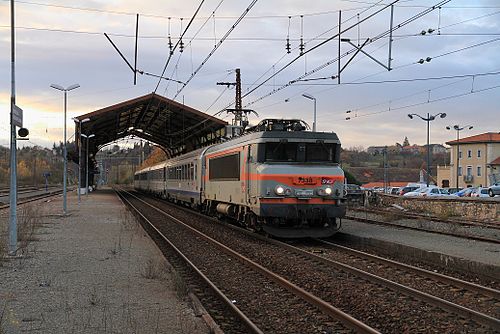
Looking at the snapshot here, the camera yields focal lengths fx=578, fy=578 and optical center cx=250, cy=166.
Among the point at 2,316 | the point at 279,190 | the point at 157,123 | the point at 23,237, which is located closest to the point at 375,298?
the point at 2,316

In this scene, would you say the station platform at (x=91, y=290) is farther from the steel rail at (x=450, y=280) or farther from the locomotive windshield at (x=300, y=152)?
the steel rail at (x=450, y=280)

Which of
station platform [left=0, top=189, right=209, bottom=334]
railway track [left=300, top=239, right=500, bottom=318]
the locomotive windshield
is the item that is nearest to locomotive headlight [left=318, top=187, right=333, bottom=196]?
the locomotive windshield

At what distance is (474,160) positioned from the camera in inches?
3334

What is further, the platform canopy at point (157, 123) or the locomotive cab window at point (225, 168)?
the platform canopy at point (157, 123)

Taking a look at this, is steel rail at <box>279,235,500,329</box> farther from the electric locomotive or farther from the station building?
the station building

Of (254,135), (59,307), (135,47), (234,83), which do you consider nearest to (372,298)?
(59,307)

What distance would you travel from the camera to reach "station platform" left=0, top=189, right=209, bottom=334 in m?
7.13

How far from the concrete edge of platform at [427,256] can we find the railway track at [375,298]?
1776mm

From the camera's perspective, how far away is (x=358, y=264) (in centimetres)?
1283

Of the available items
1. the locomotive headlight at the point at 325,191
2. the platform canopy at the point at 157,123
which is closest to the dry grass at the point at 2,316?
the locomotive headlight at the point at 325,191

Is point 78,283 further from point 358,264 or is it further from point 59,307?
point 358,264

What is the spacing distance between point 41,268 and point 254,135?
744 centimetres

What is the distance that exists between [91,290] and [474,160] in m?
83.3

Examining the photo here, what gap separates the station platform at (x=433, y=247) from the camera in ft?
38.7
